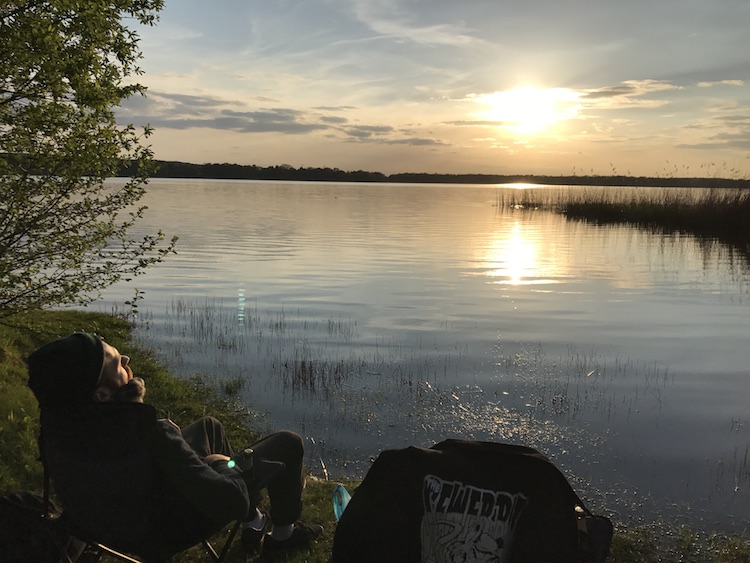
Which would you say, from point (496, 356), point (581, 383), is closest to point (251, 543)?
point (581, 383)

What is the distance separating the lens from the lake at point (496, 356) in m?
8.07

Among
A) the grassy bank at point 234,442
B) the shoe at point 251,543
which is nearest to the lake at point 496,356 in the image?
the grassy bank at point 234,442

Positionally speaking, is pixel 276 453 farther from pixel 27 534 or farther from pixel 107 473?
pixel 27 534

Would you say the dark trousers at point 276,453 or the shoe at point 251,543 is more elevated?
the dark trousers at point 276,453

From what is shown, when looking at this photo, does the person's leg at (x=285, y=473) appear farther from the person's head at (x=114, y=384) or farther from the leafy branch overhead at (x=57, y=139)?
the leafy branch overhead at (x=57, y=139)

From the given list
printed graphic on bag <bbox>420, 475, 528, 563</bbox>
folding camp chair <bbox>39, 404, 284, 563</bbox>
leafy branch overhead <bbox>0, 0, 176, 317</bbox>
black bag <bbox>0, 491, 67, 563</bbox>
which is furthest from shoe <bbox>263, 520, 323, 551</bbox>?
leafy branch overhead <bbox>0, 0, 176, 317</bbox>

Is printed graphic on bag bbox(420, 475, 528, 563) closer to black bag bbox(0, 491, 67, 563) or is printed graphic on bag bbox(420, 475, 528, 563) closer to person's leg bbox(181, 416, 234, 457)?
person's leg bbox(181, 416, 234, 457)

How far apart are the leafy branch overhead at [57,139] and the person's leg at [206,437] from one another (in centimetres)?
357

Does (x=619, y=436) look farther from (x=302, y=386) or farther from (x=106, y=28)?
(x=106, y=28)

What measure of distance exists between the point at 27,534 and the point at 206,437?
1.14 metres

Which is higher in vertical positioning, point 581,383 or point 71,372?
point 71,372

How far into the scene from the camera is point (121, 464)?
3.21m

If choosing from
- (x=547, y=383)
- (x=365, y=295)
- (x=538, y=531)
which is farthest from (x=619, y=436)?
(x=365, y=295)

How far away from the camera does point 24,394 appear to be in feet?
25.0
